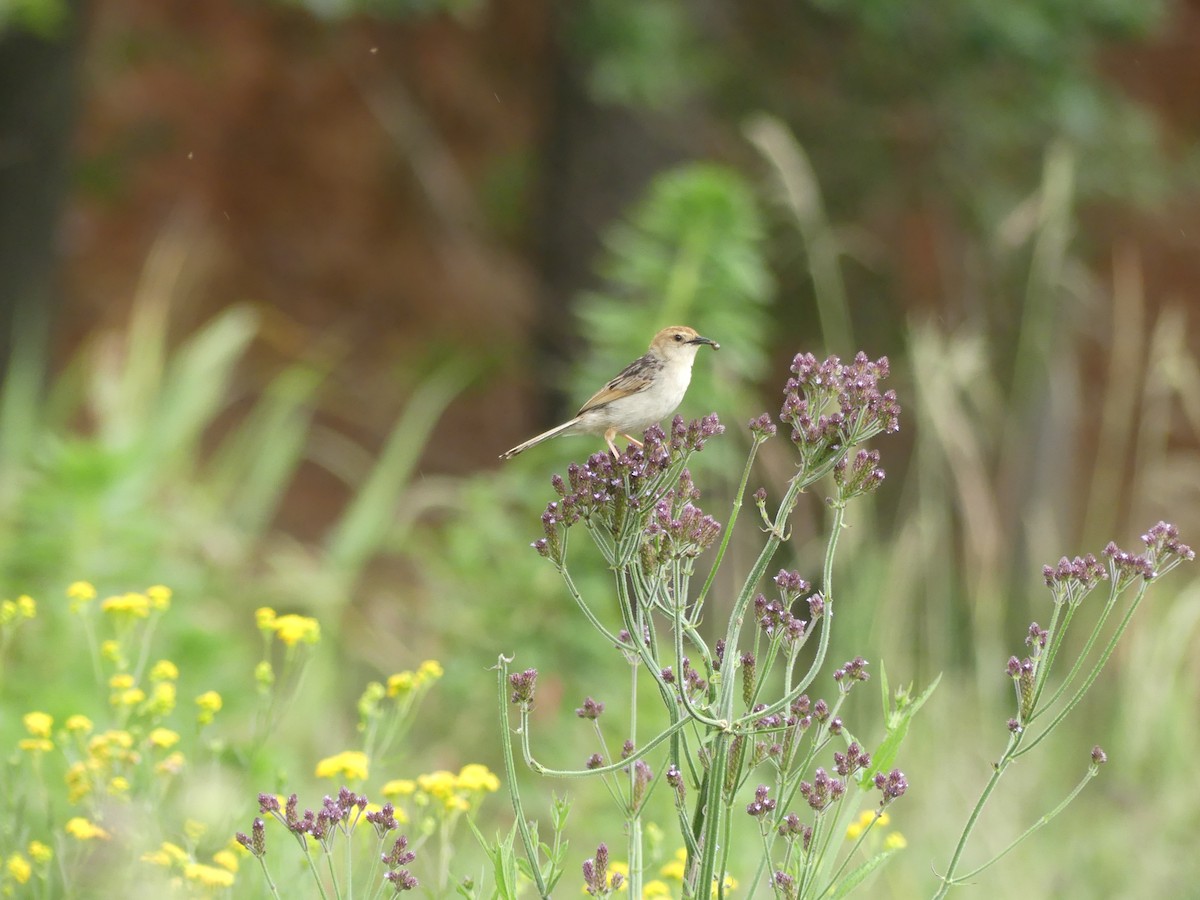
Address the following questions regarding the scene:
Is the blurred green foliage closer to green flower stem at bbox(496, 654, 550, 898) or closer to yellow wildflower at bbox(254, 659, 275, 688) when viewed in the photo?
yellow wildflower at bbox(254, 659, 275, 688)

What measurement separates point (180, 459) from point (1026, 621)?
14.4ft

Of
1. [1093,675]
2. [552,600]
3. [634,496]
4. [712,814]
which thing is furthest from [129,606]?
[552,600]

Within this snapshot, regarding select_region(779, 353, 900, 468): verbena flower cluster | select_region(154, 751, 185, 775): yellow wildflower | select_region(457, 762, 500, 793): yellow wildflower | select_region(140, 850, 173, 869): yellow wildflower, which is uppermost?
select_region(779, 353, 900, 468): verbena flower cluster

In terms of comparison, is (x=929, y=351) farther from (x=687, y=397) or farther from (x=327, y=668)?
(x=327, y=668)

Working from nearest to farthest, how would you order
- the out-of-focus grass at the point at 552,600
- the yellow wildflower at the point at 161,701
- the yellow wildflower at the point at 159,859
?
the yellow wildflower at the point at 159,859 < the yellow wildflower at the point at 161,701 < the out-of-focus grass at the point at 552,600

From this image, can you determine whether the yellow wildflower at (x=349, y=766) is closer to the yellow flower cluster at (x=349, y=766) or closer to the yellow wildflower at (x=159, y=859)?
the yellow flower cluster at (x=349, y=766)

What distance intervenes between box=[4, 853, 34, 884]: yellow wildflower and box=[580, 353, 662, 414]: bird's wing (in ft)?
4.67

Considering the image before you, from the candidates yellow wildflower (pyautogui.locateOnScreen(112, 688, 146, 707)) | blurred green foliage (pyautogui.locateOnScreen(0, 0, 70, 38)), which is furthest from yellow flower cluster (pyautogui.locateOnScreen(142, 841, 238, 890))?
blurred green foliage (pyautogui.locateOnScreen(0, 0, 70, 38))

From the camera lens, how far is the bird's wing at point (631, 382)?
3.28 m

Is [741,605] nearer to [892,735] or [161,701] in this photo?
[892,735]

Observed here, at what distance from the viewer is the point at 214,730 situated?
5.23 m

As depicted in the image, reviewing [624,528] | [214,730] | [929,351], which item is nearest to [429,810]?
[214,730]

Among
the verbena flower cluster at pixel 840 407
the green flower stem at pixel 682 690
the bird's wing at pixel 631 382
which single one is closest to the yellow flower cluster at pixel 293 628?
the bird's wing at pixel 631 382

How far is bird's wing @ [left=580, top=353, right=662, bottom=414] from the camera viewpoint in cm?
328
